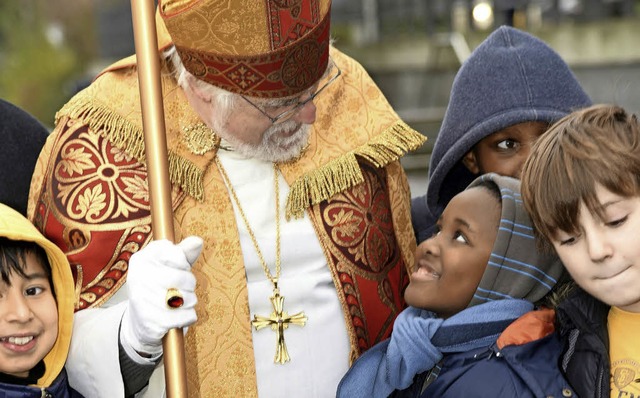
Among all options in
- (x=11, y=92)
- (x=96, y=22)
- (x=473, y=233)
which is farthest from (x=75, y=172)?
(x=96, y=22)

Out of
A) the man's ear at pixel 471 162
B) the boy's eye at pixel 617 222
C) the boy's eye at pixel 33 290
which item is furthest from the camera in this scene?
the man's ear at pixel 471 162

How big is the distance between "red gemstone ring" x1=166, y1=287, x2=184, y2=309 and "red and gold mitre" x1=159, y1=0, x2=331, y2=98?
29.5 inches

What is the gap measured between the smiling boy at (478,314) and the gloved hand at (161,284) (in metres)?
0.61

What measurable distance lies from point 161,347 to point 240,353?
34cm

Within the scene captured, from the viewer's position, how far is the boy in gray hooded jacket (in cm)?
356

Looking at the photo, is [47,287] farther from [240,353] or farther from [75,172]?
[240,353]

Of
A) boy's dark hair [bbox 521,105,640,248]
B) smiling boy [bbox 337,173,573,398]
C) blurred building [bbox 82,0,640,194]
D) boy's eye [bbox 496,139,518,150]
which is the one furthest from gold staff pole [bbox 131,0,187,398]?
blurred building [bbox 82,0,640,194]

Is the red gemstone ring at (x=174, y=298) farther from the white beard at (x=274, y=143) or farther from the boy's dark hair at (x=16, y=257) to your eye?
the white beard at (x=274, y=143)

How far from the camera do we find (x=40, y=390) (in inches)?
118

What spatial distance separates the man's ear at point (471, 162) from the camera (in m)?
3.68

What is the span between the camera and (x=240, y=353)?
10.8 feet

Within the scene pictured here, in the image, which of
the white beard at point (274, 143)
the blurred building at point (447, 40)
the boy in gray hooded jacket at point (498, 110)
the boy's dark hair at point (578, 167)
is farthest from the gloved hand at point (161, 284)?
the blurred building at point (447, 40)

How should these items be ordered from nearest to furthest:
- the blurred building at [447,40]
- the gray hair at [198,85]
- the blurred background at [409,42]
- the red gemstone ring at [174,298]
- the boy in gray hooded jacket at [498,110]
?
the red gemstone ring at [174,298]
the gray hair at [198,85]
the boy in gray hooded jacket at [498,110]
the blurred building at [447,40]
the blurred background at [409,42]

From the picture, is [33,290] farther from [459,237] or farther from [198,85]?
[459,237]
